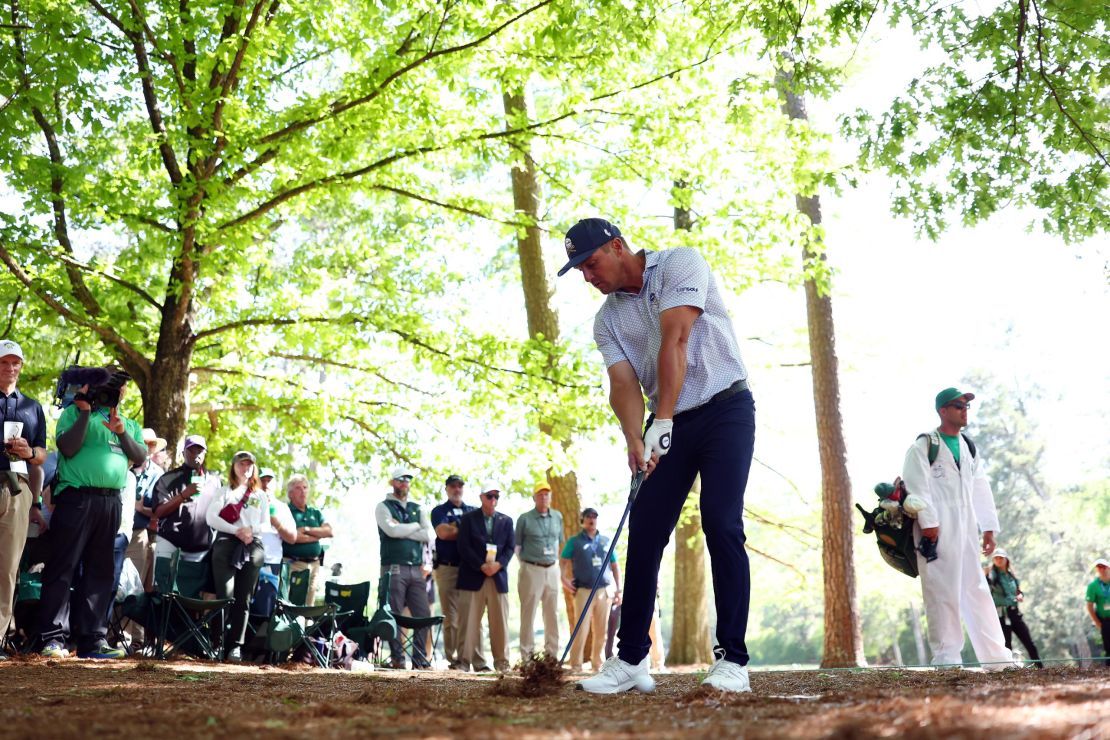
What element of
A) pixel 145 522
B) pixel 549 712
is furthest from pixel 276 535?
pixel 549 712

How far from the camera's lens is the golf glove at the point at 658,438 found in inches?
187

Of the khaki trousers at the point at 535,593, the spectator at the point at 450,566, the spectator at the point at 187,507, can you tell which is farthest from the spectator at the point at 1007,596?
the spectator at the point at 187,507

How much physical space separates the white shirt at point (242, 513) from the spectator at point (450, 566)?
300 centimetres

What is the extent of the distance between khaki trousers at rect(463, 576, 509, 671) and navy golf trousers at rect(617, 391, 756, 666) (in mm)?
7364

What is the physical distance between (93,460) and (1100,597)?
13808mm

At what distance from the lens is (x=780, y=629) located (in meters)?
60.4

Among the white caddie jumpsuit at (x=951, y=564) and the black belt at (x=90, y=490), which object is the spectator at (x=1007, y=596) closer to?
the white caddie jumpsuit at (x=951, y=564)

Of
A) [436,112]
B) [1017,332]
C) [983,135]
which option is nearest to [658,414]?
[983,135]

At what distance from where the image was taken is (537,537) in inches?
505

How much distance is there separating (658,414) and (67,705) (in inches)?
104

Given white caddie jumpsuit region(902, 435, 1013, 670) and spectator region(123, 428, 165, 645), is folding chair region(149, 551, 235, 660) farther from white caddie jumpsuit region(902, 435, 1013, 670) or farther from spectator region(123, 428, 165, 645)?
white caddie jumpsuit region(902, 435, 1013, 670)

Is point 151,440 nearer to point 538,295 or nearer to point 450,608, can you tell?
point 450,608

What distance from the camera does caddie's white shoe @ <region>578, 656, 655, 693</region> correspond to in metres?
4.80

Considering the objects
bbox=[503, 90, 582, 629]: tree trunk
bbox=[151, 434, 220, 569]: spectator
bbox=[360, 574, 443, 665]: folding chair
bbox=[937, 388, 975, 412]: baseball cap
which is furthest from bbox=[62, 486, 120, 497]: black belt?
bbox=[503, 90, 582, 629]: tree trunk
